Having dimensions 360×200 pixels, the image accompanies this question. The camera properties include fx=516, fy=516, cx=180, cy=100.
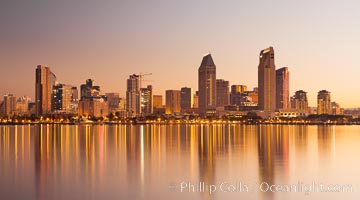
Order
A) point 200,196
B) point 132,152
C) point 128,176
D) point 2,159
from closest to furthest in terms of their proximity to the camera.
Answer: point 200,196
point 128,176
point 2,159
point 132,152

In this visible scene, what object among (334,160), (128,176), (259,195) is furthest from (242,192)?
(334,160)

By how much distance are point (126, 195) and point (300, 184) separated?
9.28 m

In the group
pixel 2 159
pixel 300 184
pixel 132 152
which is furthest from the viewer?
pixel 132 152

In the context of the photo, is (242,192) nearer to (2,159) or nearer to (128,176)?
(128,176)

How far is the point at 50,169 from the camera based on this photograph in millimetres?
32594

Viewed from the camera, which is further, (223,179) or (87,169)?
(87,169)

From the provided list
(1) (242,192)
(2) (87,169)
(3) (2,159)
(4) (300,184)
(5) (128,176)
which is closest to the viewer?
(1) (242,192)

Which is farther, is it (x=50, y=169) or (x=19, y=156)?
(x=19, y=156)

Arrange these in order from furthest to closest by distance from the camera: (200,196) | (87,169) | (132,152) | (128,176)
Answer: (132,152) < (87,169) < (128,176) < (200,196)

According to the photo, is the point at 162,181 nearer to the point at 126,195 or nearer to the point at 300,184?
the point at 126,195

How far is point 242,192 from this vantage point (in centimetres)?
2384

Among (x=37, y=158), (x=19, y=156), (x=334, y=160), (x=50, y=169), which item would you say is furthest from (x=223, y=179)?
(x=19, y=156)

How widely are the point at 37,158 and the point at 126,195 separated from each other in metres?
18.9

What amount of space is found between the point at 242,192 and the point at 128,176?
308 inches
